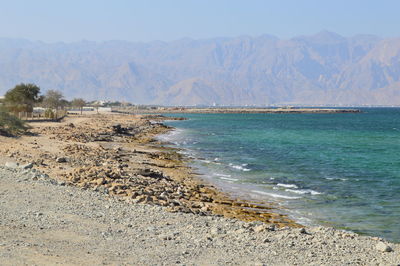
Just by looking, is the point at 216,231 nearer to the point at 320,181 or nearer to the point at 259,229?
the point at 259,229

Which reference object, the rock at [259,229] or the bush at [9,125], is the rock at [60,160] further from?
the rock at [259,229]

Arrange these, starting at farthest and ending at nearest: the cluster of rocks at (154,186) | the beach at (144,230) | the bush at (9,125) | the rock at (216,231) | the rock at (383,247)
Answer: the bush at (9,125) → the cluster of rocks at (154,186) → the rock at (216,231) → the rock at (383,247) → the beach at (144,230)

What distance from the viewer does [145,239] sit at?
10.8 metres

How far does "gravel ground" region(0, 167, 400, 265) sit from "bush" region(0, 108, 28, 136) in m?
21.5

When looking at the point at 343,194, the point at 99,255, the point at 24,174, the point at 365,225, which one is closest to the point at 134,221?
the point at 99,255

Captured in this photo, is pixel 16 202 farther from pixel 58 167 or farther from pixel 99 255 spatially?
pixel 58 167

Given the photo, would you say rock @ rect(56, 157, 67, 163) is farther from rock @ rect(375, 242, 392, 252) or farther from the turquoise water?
rock @ rect(375, 242, 392, 252)

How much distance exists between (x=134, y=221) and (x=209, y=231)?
6.35 ft

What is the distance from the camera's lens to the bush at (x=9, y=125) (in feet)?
112

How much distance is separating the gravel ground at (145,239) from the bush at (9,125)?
2147 cm

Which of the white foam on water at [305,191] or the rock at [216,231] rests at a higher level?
the rock at [216,231]

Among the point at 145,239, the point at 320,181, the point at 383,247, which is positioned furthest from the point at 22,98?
the point at 383,247

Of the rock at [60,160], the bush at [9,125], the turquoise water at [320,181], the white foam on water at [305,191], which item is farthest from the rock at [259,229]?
the bush at [9,125]

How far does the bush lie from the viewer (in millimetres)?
34094
